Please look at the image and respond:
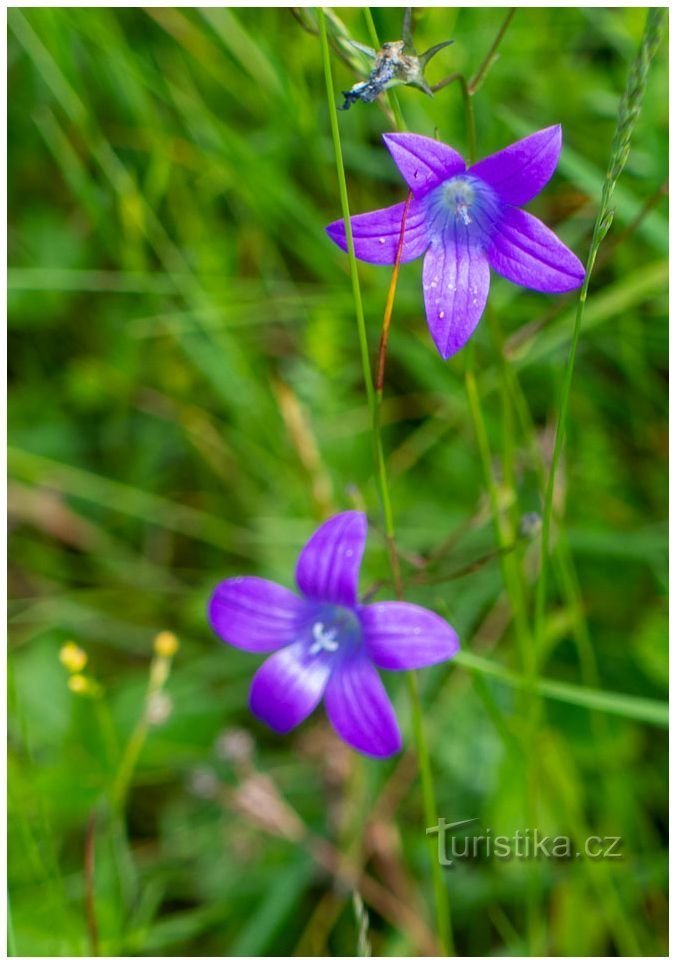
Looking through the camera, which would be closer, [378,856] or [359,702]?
[359,702]

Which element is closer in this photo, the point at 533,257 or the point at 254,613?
the point at 533,257

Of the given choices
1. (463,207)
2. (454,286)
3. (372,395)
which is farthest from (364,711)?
(463,207)

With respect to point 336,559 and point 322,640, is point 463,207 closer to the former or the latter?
point 336,559

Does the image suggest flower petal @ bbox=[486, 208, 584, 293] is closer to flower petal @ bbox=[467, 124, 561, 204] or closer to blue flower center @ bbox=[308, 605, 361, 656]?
flower petal @ bbox=[467, 124, 561, 204]

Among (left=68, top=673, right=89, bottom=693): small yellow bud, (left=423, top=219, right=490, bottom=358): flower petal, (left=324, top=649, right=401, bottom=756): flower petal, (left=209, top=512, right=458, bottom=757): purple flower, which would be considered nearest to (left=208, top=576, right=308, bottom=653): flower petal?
(left=209, top=512, right=458, bottom=757): purple flower

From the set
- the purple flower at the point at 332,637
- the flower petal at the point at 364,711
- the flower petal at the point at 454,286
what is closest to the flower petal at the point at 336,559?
the purple flower at the point at 332,637

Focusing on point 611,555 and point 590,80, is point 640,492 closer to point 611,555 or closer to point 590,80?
point 611,555

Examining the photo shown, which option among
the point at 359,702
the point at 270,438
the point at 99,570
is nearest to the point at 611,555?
the point at 270,438
